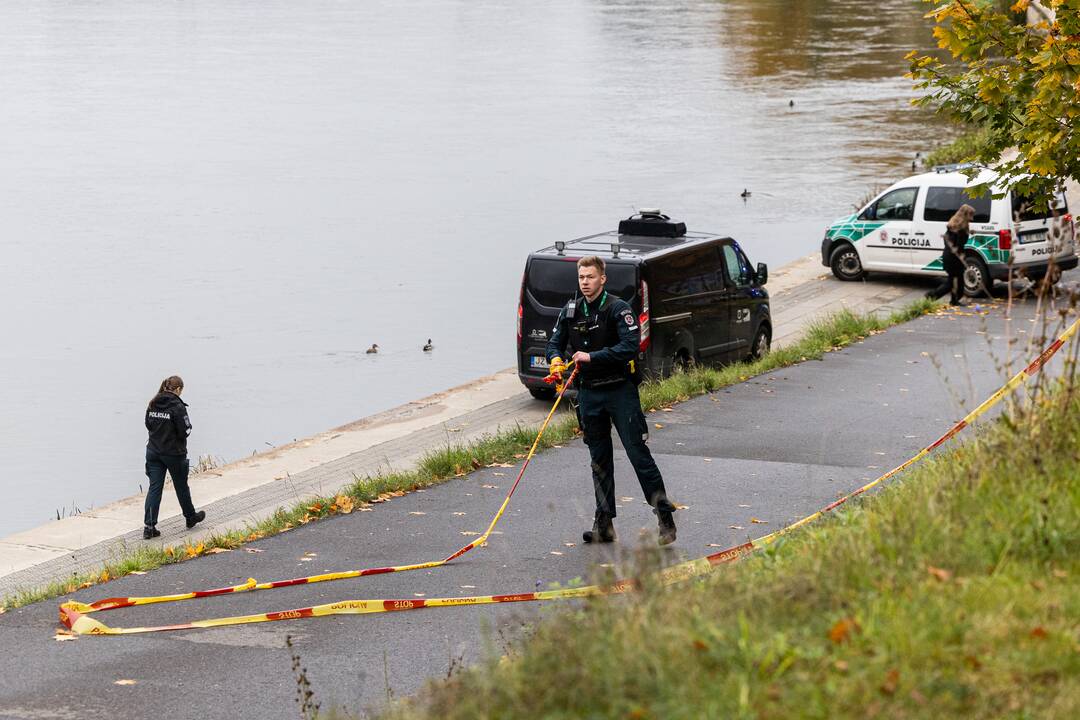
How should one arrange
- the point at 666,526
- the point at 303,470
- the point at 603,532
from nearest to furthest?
the point at 666,526 < the point at 603,532 < the point at 303,470

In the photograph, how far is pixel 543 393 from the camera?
18375 millimetres

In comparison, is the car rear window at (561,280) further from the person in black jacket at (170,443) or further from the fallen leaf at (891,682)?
the fallen leaf at (891,682)

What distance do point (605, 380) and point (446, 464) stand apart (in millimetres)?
3515

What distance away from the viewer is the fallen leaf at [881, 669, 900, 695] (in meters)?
4.94

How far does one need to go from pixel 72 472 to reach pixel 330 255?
13263 mm

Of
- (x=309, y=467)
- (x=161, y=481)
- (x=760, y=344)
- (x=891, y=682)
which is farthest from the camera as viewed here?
(x=760, y=344)

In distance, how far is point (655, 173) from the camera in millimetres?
40812

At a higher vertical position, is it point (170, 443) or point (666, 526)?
point (170, 443)

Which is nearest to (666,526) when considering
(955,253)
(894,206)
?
(955,253)

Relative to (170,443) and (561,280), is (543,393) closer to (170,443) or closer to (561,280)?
(561,280)

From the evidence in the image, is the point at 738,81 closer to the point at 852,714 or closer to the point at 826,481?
the point at 826,481

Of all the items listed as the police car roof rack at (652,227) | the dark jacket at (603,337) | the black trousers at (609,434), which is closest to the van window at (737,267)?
the police car roof rack at (652,227)

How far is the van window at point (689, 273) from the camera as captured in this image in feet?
55.9

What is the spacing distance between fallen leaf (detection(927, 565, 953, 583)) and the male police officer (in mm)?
3525
